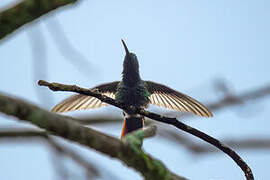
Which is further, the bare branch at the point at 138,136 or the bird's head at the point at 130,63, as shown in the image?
the bird's head at the point at 130,63

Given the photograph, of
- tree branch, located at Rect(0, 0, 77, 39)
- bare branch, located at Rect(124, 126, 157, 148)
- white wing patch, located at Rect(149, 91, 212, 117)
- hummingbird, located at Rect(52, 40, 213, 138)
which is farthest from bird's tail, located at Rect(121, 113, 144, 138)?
tree branch, located at Rect(0, 0, 77, 39)

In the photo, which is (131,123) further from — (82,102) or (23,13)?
(23,13)

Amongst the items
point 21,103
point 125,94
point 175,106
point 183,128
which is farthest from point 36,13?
point 175,106

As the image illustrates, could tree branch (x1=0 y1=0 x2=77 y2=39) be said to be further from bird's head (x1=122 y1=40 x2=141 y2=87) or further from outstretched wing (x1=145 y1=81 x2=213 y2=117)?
outstretched wing (x1=145 y1=81 x2=213 y2=117)

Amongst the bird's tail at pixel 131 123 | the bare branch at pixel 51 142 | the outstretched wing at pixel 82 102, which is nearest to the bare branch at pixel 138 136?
the bare branch at pixel 51 142

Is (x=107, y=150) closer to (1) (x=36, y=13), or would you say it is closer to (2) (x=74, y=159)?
(1) (x=36, y=13)

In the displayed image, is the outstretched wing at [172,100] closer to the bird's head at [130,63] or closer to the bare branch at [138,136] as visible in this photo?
the bird's head at [130,63]
